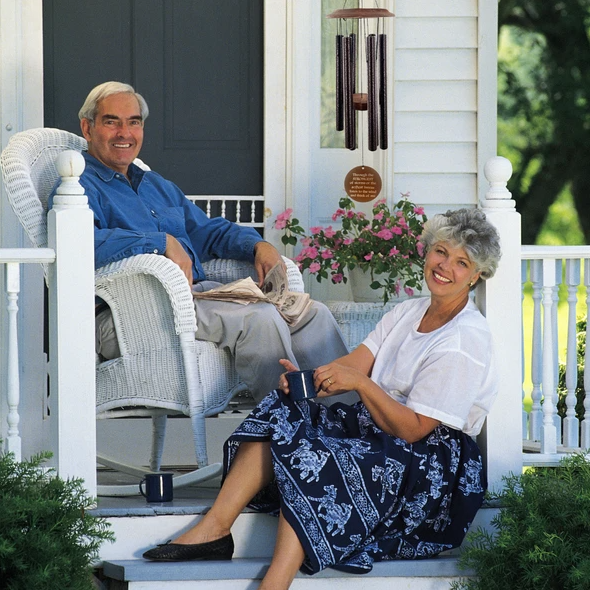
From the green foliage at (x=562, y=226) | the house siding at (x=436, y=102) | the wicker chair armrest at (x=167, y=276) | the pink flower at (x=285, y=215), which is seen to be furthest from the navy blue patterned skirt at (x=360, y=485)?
the green foliage at (x=562, y=226)

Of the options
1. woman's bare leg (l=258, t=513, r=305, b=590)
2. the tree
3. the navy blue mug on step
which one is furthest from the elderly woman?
the tree

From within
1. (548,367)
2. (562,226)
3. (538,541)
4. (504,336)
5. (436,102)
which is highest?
(436,102)

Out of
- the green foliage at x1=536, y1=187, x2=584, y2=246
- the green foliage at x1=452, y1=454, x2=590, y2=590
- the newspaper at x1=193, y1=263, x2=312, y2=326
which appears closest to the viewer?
the green foliage at x1=452, y1=454, x2=590, y2=590

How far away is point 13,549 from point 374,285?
2353mm

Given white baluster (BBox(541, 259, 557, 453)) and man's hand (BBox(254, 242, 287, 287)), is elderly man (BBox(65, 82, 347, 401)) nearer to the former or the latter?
man's hand (BBox(254, 242, 287, 287))

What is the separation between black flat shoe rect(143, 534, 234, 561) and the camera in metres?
3.02

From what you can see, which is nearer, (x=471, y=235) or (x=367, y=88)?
(x=471, y=235)

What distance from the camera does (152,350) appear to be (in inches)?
138

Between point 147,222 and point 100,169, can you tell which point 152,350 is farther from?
point 100,169

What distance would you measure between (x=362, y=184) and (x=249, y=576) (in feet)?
7.24

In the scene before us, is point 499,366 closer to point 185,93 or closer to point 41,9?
point 185,93

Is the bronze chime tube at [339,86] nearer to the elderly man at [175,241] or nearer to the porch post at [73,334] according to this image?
the elderly man at [175,241]

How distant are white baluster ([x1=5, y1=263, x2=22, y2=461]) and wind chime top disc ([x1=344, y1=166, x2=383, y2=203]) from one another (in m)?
1.98

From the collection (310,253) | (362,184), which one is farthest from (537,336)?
(362,184)
